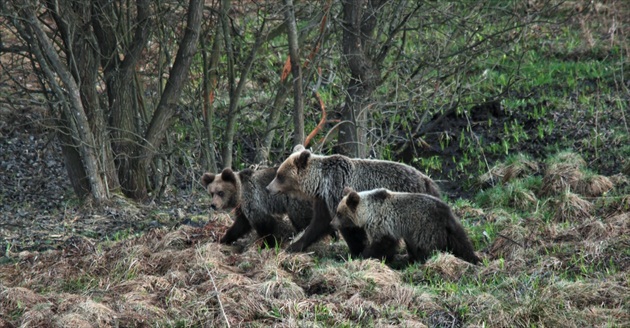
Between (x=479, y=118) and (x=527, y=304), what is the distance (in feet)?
27.8

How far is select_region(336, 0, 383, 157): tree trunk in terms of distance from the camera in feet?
37.5

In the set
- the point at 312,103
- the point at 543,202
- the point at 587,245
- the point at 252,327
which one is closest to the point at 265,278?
the point at 252,327

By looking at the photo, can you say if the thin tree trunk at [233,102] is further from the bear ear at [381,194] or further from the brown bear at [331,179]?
the bear ear at [381,194]

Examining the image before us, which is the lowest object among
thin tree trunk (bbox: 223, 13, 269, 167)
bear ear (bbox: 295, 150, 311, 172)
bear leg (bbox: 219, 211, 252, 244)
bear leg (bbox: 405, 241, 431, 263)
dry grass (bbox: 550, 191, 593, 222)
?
dry grass (bbox: 550, 191, 593, 222)

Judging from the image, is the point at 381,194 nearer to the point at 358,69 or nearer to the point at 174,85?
the point at 358,69

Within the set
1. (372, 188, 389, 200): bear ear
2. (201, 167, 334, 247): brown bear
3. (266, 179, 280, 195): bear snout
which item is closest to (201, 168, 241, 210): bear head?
(201, 167, 334, 247): brown bear

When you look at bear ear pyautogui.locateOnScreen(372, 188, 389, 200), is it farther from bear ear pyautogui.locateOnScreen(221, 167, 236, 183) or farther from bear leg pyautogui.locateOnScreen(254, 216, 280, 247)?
bear ear pyautogui.locateOnScreen(221, 167, 236, 183)

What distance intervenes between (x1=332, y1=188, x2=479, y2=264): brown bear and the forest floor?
0.92ft

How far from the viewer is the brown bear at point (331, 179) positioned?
9484 mm

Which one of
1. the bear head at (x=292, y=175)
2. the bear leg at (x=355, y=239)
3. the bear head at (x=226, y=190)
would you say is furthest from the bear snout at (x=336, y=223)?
the bear head at (x=226, y=190)

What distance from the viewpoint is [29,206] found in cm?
1289

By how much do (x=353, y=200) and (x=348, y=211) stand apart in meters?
0.16

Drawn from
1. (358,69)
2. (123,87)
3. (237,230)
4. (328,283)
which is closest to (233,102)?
(123,87)

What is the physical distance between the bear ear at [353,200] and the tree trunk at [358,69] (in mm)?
2528
